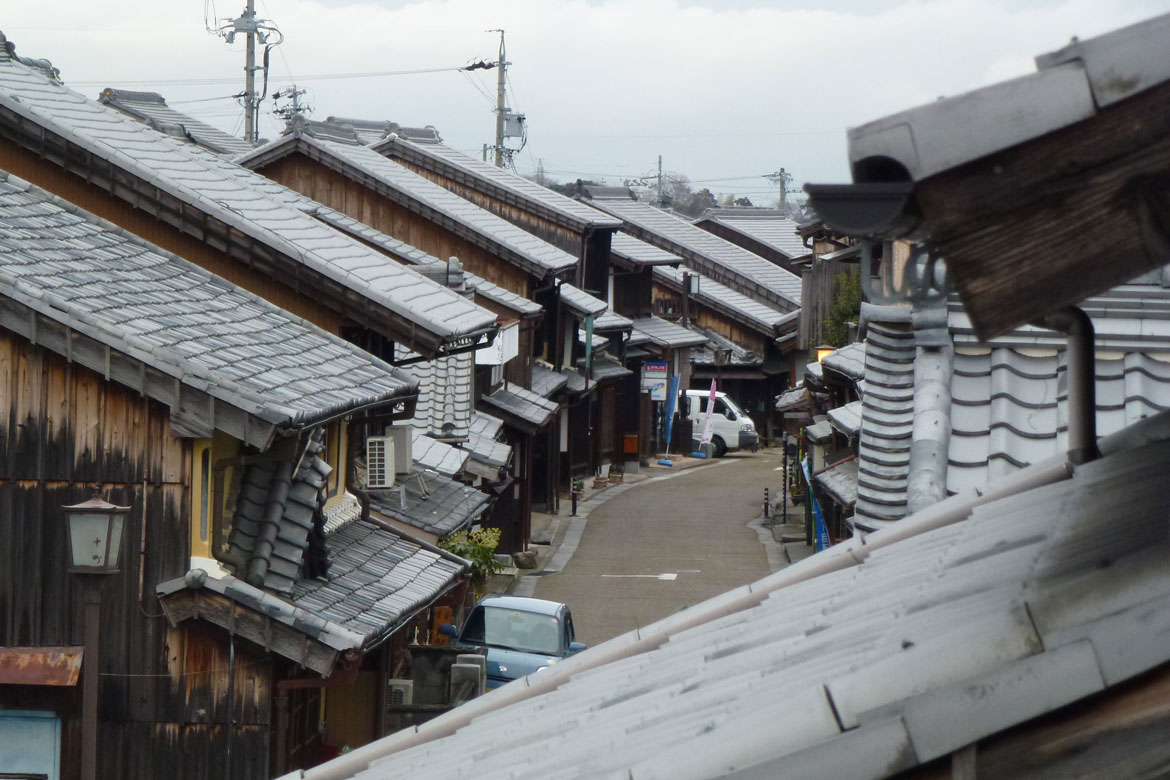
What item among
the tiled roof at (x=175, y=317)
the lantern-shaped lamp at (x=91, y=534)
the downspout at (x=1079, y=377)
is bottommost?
the lantern-shaped lamp at (x=91, y=534)

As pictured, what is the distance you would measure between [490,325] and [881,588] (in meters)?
13.2

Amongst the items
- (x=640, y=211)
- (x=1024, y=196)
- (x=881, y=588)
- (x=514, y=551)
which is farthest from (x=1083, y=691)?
(x=640, y=211)

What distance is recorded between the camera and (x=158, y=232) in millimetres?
14086

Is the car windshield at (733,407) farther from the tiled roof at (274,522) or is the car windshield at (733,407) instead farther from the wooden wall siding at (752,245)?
the tiled roof at (274,522)

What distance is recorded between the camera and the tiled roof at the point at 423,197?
1087 inches

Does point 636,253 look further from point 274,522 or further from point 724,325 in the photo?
point 274,522

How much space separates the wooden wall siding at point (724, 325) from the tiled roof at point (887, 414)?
145 feet

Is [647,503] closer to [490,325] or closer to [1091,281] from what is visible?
[490,325]

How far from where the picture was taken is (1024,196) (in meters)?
1.80

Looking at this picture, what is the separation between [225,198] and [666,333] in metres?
33.1

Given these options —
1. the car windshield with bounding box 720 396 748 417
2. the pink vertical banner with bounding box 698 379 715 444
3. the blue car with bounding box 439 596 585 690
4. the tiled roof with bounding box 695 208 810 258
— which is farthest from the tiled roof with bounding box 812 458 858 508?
the tiled roof with bounding box 695 208 810 258

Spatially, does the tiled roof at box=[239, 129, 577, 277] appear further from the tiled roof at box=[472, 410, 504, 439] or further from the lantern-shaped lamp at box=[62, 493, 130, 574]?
the lantern-shaped lamp at box=[62, 493, 130, 574]

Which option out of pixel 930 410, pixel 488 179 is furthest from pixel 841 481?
pixel 488 179

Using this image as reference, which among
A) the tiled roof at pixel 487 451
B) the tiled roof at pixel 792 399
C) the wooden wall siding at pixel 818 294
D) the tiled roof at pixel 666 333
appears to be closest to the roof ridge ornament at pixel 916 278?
the tiled roof at pixel 487 451
